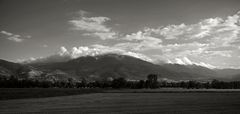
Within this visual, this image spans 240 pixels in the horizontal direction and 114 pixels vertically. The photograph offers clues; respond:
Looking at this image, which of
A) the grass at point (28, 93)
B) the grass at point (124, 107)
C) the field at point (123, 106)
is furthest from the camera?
the grass at point (28, 93)

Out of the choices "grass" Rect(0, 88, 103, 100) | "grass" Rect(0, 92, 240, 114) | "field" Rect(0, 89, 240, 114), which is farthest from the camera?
"grass" Rect(0, 88, 103, 100)

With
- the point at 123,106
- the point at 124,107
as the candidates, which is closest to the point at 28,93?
the point at 123,106

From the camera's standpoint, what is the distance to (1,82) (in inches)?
7515

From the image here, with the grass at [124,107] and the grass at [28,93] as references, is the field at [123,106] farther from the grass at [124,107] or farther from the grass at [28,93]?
the grass at [28,93]

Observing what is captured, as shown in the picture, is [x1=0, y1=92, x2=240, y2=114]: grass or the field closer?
[x1=0, y1=92, x2=240, y2=114]: grass

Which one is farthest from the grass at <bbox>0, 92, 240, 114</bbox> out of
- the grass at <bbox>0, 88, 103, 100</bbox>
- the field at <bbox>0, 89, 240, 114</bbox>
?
the grass at <bbox>0, 88, 103, 100</bbox>

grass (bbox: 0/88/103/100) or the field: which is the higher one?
the field

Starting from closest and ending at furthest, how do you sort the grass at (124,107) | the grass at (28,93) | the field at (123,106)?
the grass at (124,107), the field at (123,106), the grass at (28,93)

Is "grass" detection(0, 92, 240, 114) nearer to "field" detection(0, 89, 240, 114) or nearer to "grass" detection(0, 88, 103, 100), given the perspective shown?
"field" detection(0, 89, 240, 114)

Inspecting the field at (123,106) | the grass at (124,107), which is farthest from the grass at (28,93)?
the grass at (124,107)

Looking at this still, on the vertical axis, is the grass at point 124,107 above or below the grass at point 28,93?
Result: above

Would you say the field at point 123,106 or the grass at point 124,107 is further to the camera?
the field at point 123,106

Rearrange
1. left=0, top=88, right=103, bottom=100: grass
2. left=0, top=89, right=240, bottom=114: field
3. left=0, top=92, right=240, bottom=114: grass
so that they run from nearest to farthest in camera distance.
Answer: left=0, top=92, right=240, bottom=114: grass
left=0, top=89, right=240, bottom=114: field
left=0, top=88, right=103, bottom=100: grass

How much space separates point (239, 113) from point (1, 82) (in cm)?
19160
